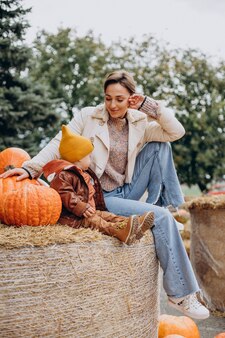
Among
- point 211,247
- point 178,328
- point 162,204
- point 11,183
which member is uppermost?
point 11,183

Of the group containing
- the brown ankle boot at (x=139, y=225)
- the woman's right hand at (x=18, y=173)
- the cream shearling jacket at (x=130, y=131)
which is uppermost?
the cream shearling jacket at (x=130, y=131)

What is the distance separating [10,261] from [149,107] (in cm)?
174

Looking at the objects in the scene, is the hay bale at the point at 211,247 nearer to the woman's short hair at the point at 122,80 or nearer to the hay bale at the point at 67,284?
the woman's short hair at the point at 122,80

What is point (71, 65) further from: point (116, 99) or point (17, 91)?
point (116, 99)

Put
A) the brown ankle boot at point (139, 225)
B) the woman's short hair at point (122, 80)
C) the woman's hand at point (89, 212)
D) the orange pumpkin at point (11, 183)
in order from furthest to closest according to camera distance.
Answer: the woman's short hair at point (122, 80)
the orange pumpkin at point (11, 183)
the woman's hand at point (89, 212)
the brown ankle boot at point (139, 225)

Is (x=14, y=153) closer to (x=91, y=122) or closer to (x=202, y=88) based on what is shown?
(x=91, y=122)

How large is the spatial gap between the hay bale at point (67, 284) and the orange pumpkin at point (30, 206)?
0.32ft

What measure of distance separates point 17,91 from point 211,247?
6293 millimetres

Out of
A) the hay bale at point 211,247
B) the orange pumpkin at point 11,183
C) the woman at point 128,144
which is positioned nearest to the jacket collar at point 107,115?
the woman at point 128,144

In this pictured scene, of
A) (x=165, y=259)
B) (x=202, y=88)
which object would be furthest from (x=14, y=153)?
(x=202, y=88)

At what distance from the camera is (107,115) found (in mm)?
4105

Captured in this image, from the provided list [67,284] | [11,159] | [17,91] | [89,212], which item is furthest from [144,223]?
[17,91]

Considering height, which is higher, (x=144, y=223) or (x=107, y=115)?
(x=107, y=115)

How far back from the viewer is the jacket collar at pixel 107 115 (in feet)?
13.4
